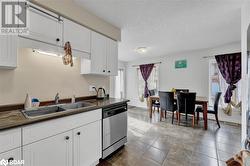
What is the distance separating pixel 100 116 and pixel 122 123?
565 millimetres

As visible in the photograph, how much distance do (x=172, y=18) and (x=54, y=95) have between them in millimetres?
2455

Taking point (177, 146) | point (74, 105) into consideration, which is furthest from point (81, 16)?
point (177, 146)

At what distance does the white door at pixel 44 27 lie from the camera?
1368 millimetres

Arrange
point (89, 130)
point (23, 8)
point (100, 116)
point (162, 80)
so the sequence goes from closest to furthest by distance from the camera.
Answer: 1. point (23, 8)
2. point (89, 130)
3. point (100, 116)
4. point (162, 80)

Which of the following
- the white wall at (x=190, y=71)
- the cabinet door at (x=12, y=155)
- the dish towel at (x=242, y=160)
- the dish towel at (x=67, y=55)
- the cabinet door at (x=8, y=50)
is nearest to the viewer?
the dish towel at (x=242, y=160)

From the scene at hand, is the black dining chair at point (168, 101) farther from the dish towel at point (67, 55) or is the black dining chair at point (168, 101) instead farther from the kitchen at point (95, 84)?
the dish towel at point (67, 55)

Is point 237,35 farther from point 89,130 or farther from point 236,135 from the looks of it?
point 89,130

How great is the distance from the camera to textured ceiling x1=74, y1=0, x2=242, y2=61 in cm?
184

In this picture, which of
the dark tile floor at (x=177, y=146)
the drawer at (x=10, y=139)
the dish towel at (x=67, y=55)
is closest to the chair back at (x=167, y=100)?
the dark tile floor at (x=177, y=146)

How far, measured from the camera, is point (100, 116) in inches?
69.5

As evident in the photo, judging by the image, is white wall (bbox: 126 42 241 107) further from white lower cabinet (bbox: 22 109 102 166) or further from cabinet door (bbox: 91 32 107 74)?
white lower cabinet (bbox: 22 109 102 166)

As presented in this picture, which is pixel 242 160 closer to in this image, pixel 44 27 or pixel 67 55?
pixel 67 55

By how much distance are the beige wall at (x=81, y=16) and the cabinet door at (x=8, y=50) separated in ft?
1.82

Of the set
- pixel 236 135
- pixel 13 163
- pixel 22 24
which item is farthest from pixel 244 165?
pixel 236 135
